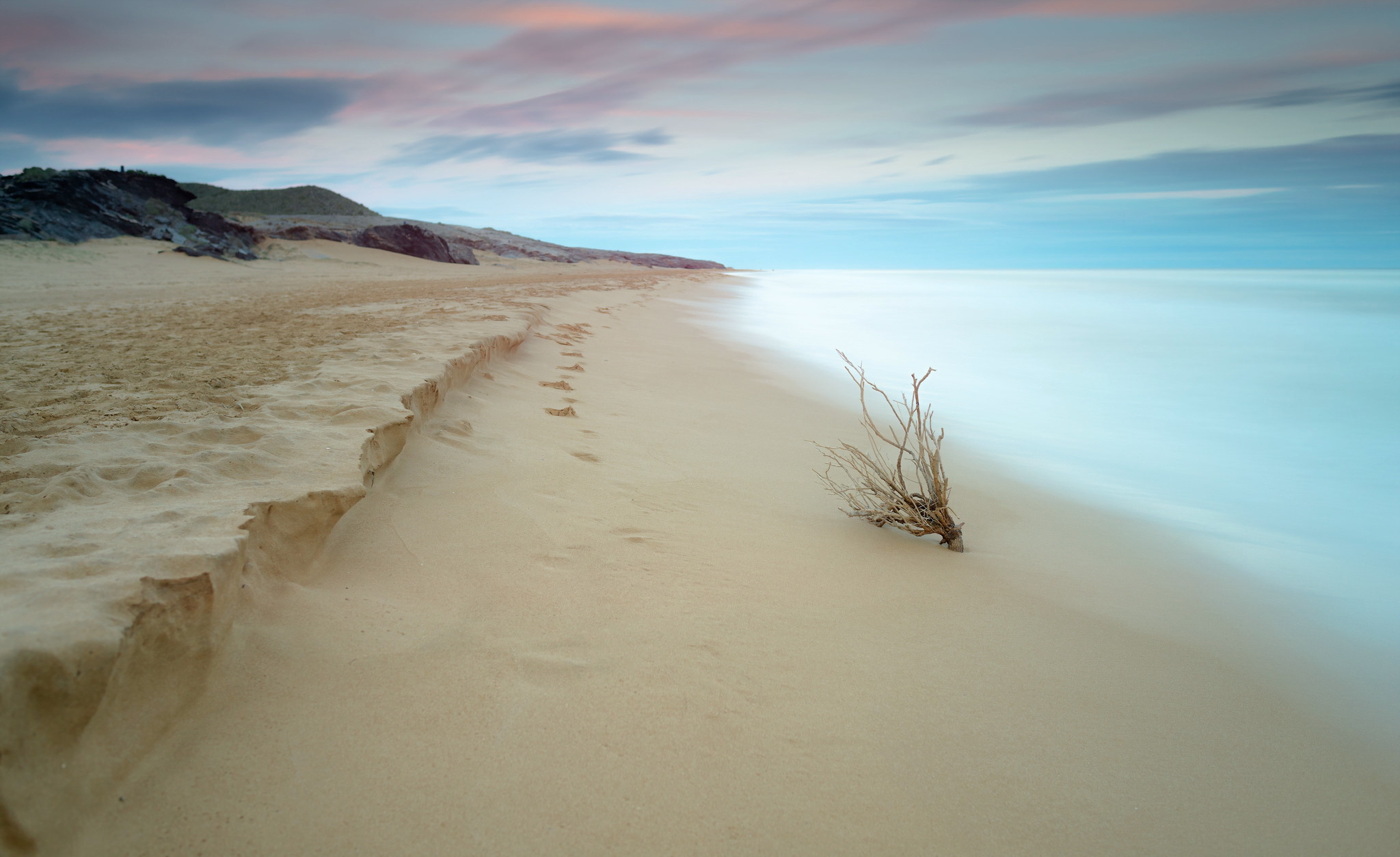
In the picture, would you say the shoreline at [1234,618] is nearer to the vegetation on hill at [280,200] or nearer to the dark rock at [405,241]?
the dark rock at [405,241]

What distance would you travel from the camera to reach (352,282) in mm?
12352

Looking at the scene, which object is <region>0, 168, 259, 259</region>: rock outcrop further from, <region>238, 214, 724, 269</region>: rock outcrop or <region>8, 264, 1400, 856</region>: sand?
<region>8, 264, 1400, 856</region>: sand

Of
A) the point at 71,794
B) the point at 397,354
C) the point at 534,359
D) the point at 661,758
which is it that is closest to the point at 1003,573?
the point at 661,758

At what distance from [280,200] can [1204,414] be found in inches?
1731

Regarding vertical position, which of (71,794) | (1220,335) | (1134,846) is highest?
(1220,335)

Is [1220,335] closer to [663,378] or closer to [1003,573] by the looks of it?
[663,378]

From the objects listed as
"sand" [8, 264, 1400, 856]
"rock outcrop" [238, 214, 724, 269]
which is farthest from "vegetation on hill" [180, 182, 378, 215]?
"sand" [8, 264, 1400, 856]

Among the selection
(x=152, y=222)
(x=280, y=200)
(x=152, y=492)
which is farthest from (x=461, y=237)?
(x=152, y=492)

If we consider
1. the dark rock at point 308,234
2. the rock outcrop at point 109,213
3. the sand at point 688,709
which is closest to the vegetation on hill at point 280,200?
the dark rock at point 308,234

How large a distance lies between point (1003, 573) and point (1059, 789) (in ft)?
3.63

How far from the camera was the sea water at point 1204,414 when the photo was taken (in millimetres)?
3131

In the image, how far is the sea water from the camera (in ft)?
10.3

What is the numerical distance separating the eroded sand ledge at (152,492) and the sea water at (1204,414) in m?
3.28

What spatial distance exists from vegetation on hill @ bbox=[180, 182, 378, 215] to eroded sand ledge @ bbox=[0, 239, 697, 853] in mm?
37945
